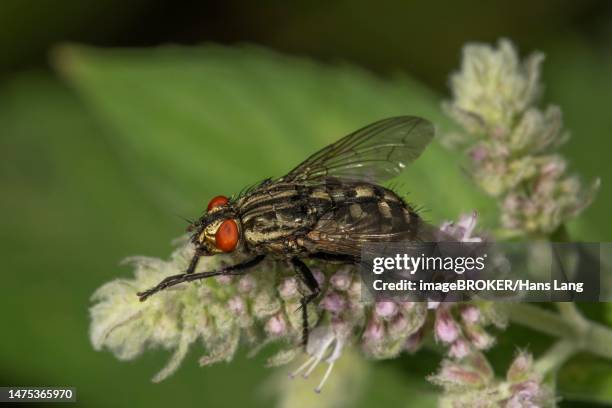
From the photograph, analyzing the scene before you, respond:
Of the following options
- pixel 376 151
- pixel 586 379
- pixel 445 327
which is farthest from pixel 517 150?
pixel 586 379

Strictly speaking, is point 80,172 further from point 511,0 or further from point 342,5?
point 511,0

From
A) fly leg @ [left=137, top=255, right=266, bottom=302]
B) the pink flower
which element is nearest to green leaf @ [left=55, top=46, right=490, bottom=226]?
the pink flower

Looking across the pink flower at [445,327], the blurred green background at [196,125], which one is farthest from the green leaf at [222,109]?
the pink flower at [445,327]

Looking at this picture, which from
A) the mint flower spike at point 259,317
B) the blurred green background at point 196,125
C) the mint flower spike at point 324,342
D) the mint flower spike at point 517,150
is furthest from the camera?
the blurred green background at point 196,125

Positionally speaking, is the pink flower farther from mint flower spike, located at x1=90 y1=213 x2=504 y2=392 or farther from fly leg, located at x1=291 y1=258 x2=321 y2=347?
fly leg, located at x1=291 y1=258 x2=321 y2=347

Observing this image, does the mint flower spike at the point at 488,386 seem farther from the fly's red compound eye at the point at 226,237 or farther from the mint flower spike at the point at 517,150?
the fly's red compound eye at the point at 226,237
